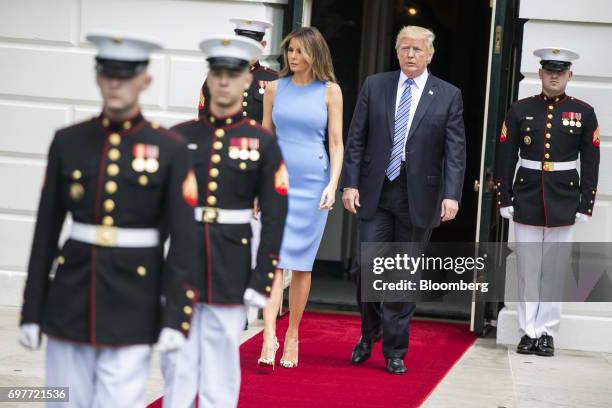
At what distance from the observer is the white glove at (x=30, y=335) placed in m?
3.84

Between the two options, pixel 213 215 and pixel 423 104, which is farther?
pixel 423 104

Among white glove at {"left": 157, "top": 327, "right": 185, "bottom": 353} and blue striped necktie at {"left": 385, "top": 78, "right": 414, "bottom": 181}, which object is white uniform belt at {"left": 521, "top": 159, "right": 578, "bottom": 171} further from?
white glove at {"left": 157, "top": 327, "right": 185, "bottom": 353}

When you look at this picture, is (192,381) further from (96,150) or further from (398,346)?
(398,346)

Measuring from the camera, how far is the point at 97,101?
28.7ft

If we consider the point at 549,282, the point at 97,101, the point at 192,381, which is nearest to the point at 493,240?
the point at 549,282

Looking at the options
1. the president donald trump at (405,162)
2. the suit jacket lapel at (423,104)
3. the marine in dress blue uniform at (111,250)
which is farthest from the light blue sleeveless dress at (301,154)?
the marine in dress blue uniform at (111,250)

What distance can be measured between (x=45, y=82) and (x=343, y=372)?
328 centimetres

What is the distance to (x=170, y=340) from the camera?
3.83m

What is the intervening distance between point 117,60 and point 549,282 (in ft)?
15.8

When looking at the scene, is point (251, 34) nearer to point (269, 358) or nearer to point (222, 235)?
point (269, 358)

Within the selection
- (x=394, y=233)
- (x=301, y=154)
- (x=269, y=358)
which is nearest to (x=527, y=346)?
(x=394, y=233)

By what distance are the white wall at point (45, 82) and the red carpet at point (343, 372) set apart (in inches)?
73.1

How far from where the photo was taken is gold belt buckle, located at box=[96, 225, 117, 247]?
3.86 m
